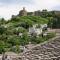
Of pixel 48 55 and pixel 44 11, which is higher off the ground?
pixel 44 11

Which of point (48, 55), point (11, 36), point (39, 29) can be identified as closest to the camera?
point (48, 55)

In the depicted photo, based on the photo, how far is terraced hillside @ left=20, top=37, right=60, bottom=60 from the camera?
39.1ft

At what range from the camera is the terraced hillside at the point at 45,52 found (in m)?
11.9

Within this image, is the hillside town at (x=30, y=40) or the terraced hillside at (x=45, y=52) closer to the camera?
the terraced hillside at (x=45, y=52)

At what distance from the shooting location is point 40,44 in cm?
1360

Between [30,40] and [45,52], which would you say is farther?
[30,40]

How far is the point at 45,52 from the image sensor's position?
41.1 feet

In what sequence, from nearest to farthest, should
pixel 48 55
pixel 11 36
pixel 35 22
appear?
pixel 48 55, pixel 11 36, pixel 35 22

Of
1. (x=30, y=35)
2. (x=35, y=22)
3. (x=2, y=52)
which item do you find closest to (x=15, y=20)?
(x=35, y=22)

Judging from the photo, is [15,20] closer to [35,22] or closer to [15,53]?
[35,22]

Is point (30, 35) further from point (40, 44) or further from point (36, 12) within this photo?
point (36, 12)

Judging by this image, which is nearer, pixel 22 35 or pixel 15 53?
pixel 15 53

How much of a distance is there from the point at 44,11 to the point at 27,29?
601 cm

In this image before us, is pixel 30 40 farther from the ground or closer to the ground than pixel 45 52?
farther from the ground
